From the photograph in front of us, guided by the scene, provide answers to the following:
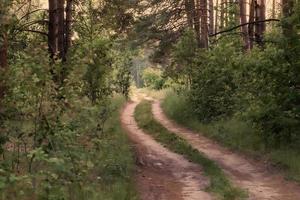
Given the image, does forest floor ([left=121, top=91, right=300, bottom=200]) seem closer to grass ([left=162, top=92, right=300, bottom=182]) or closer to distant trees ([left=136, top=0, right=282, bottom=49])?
grass ([left=162, top=92, right=300, bottom=182])

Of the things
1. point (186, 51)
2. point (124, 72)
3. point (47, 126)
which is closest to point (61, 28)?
point (186, 51)

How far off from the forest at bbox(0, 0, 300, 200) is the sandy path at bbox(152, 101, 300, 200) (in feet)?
0.09

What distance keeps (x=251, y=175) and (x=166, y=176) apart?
6.73 ft

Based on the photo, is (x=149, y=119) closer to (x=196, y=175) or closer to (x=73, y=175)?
(x=196, y=175)

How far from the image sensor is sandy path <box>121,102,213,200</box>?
973 centimetres

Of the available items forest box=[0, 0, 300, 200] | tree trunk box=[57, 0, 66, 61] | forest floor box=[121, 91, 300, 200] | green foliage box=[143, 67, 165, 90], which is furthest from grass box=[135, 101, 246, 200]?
green foliage box=[143, 67, 165, 90]

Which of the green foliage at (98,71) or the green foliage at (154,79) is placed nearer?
the green foliage at (98,71)

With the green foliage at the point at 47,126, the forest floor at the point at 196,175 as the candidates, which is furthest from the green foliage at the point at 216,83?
the green foliage at the point at 47,126

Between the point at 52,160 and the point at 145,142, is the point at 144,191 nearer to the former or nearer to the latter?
the point at 52,160

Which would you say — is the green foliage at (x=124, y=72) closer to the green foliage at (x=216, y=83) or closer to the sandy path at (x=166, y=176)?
the green foliage at (x=216, y=83)

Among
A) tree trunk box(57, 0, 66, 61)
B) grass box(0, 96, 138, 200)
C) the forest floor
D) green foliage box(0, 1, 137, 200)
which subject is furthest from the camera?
tree trunk box(57, 0, 66, 61)

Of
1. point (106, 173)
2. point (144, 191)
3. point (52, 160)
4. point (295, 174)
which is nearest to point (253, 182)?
point (295, 174)

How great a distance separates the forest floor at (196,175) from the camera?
32.2 ft

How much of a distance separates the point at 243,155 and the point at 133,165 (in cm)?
367
